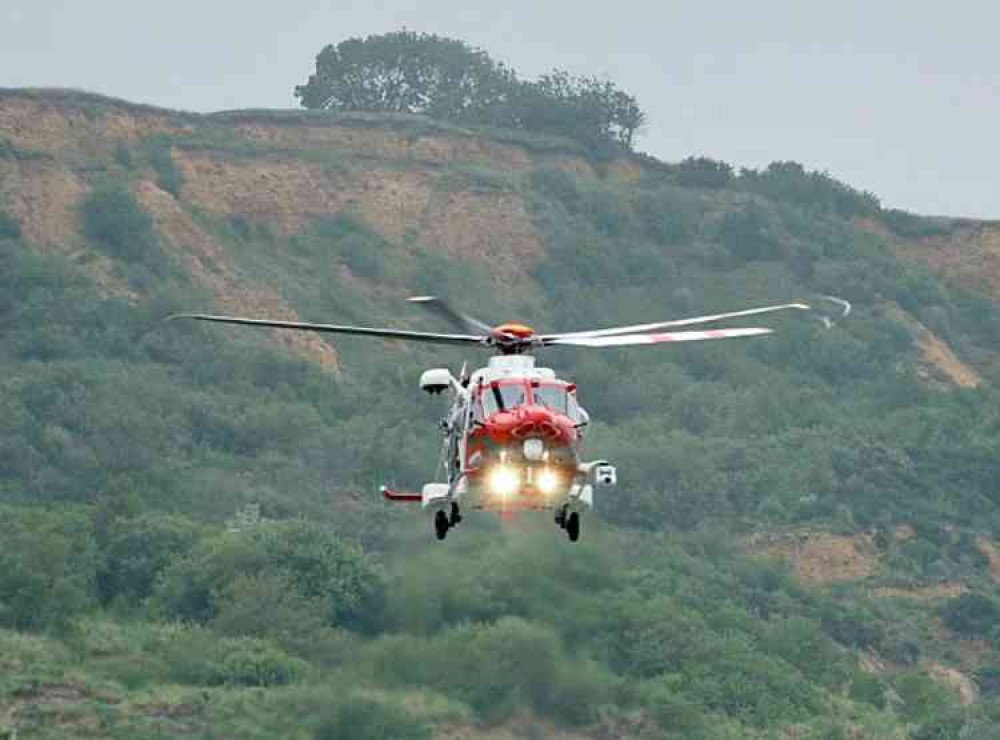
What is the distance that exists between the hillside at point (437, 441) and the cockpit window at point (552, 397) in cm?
2770

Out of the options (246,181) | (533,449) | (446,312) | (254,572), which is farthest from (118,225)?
(533,449)

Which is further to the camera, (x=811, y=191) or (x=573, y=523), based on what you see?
(x=811, y=191)

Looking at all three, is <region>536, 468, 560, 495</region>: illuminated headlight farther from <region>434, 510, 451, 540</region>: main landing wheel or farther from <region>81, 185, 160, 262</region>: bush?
<region>81, 185, 160, 262</region>: bush

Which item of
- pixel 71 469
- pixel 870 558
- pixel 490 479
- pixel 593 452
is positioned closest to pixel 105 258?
pixel 71 469

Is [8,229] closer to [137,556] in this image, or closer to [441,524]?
[137,556]

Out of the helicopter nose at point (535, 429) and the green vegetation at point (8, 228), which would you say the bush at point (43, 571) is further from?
the helicopter nose at point (535, 429)

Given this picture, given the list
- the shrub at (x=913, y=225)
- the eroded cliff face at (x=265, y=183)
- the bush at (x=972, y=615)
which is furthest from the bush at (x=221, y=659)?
the shrub at (x=913, y=225)

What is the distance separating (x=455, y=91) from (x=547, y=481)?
123 meters

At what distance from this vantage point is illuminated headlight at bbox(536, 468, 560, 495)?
36562 millimetres

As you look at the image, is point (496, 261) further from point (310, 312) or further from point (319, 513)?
point (319, 513)

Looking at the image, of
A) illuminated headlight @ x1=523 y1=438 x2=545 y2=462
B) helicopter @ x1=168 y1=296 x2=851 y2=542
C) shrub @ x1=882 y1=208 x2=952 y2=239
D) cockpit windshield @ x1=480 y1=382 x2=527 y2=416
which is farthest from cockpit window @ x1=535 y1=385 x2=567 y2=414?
shrub @ x1=882 y1=208 x2=952 y2=239

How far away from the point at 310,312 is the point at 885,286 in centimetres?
3261

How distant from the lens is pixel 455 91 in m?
158

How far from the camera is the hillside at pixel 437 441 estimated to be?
7569 centimetres
